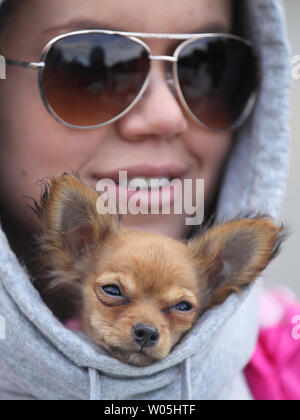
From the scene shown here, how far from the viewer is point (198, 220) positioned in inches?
49.7

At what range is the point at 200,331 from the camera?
1.11 metres

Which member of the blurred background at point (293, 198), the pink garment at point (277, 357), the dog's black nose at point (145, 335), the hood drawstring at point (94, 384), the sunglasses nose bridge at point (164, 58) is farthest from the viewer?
the blurred background at point (293, 198)

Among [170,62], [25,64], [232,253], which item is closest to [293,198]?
[170,62]

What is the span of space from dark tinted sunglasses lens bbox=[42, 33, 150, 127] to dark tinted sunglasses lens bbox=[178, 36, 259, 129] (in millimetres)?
148

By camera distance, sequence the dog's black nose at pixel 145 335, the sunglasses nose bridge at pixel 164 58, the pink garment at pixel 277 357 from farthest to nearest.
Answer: the pink garment at pixel 277 357
the sunglasses nose bridge at pixel 164 58
the dog's black nose at pixel 145 335

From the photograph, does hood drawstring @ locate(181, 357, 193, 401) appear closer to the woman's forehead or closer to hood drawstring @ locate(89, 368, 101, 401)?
hood drawstring @ locate(89, 368, 101, 401)

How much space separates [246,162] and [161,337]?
0.83 m

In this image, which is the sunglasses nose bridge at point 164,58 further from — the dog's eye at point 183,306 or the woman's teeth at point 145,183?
the dog's eye at point 183,306

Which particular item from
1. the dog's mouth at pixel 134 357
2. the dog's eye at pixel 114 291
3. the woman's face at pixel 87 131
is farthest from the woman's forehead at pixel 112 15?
the dog's mouth at pixel 134 357

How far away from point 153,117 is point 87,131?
158mm

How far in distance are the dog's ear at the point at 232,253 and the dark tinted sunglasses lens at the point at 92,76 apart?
1.23 feet

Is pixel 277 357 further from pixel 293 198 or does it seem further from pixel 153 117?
pixel 293 198

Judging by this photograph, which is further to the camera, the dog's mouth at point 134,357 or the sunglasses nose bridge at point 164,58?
the sunglasses nose bridge at point 164,58

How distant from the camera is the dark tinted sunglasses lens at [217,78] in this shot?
1.31 meters
